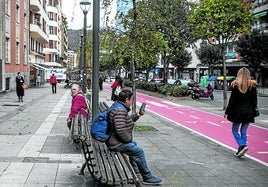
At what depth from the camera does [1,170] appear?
22.1 feet

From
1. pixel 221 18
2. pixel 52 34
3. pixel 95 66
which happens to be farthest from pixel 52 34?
pixel 95 66

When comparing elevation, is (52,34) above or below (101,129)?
above

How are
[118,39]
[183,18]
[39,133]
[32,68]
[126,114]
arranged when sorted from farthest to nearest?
[32,68], [183,18], [118,39], [39,133], [126,114]

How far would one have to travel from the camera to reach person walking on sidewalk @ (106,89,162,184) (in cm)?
597

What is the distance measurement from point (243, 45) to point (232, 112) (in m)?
38.7

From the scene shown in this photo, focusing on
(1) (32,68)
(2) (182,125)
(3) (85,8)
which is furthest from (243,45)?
(2) (182,125)

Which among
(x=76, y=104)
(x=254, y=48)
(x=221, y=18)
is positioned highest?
(x=254, y=48)

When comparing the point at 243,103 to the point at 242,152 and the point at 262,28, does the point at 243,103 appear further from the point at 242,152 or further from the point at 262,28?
the point at 262,28

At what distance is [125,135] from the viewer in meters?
6.04

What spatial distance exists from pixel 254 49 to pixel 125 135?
135 feet

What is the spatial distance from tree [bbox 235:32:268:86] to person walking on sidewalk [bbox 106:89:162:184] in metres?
40.2

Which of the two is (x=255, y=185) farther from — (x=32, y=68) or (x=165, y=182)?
(x=32, y=68)

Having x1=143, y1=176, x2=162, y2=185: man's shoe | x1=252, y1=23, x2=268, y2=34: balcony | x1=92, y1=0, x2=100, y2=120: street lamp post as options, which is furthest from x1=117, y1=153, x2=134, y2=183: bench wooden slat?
x1=252, y1=23, x2=268, y2=34: balcony

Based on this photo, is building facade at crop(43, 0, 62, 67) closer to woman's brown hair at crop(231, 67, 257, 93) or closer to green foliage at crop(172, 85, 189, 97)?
green foliage at crop(172, 85, 189, 97)
